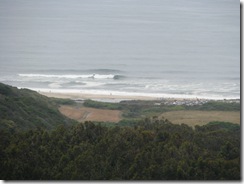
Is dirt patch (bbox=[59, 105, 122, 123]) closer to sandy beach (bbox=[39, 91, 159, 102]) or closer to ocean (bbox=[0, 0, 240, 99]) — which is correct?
sandy beach (bbox=[39, 91, 159, 102])

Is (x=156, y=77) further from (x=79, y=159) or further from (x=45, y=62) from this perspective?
(x=79, y=159)

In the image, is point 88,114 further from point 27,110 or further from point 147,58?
point 147,58

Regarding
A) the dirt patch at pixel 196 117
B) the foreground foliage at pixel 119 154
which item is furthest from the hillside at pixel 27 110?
the dirt patch at pixel 196 117

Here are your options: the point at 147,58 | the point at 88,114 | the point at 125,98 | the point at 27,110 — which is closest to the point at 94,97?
the point at 88,114

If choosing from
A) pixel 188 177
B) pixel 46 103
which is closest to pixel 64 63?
pixel 46 103

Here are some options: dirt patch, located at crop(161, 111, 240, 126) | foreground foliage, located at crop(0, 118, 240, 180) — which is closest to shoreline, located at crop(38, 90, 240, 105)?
dirt patch, located at crop(161, 111, 240, 126)

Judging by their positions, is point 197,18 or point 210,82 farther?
point 197,18
